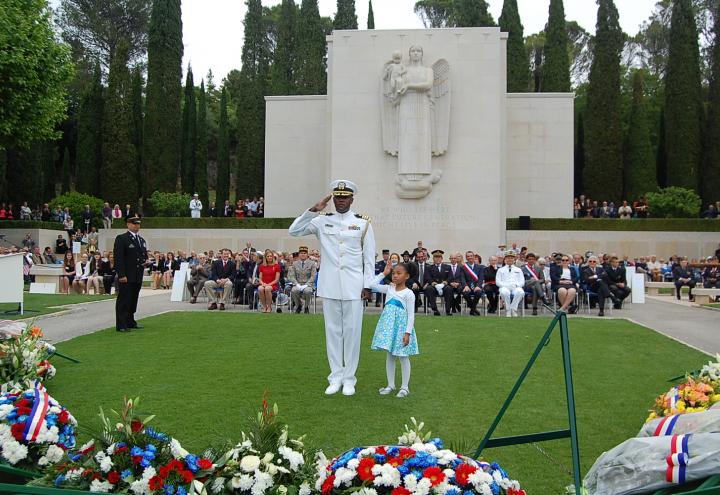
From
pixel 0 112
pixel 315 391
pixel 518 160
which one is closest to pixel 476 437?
pixel 315 391

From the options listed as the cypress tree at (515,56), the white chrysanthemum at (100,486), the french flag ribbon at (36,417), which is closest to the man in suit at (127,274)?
the french flag ribbon at (36,417)

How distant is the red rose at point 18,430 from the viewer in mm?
3658

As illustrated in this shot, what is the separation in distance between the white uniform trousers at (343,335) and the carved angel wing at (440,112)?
15.8 meters

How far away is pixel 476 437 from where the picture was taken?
5.03 m

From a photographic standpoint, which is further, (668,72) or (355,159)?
(668,72)

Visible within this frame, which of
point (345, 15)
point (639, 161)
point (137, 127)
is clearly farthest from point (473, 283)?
point (137, 127)

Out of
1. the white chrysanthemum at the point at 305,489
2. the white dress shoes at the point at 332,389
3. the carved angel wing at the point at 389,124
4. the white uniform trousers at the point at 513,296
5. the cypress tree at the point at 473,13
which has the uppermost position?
the cypress tree at the point at 473,13

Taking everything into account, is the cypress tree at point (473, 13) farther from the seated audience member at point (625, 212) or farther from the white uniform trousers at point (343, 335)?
the white uniform trousers at point (343, 335)

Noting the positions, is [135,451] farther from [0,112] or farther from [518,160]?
[518,160]

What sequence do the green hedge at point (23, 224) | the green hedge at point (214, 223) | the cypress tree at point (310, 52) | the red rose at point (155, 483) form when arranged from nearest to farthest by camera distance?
the red rose at point (155, 483) → the green hedge at point (214, 223) → the green hedge at point (23, 224) → the cypress tree at point (310, 52)

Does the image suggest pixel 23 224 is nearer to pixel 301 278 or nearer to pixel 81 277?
pixel 81 277

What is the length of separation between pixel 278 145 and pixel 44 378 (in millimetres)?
20981

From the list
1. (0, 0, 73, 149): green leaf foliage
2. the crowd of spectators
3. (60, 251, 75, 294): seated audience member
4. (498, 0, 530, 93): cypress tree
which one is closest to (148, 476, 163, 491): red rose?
(0, 0, 73, 149): green leaf foliage

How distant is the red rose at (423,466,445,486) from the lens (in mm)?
2646
